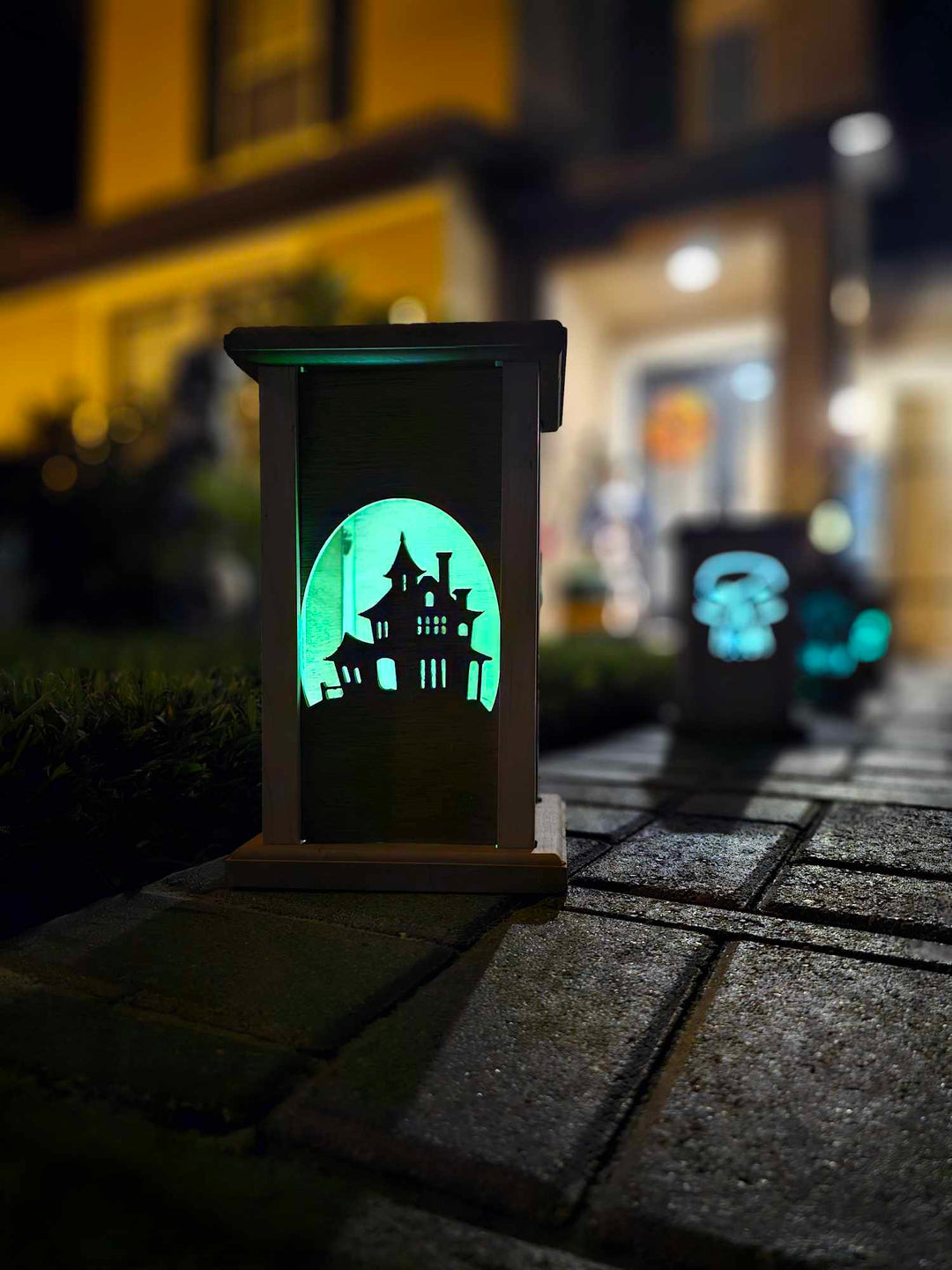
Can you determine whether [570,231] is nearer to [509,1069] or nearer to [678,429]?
[678,429]

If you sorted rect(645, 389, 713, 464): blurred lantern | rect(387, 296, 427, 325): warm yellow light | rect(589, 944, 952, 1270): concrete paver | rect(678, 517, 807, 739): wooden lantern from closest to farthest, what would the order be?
1. rect(589, 944, 952, 1270): concrete paver
2. rect(678, 517, 807, 739): wooden lantern
3. rect(387, 296, 427, 325): warm yellow light
4. rect(645, 389, 713, 464): blurred lantern

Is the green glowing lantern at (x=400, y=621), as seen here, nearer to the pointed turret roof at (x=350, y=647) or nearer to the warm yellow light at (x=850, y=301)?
the pointed turret roof at (x=350, y=647)

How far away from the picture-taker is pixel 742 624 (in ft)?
16.3

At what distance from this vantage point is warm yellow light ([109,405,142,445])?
808 centimetres

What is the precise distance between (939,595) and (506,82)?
8977mm

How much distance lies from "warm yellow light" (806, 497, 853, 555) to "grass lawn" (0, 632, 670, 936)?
7706mm

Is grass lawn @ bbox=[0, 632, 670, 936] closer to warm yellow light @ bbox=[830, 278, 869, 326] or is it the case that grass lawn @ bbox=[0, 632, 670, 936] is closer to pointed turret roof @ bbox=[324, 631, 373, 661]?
pointed turret roof @ bbox=[324, 631, 373, 661]

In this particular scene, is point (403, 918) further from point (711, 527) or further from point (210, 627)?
point (210, 627)

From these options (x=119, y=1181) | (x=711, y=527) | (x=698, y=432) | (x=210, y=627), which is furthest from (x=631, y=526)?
(x=119, y=1181)

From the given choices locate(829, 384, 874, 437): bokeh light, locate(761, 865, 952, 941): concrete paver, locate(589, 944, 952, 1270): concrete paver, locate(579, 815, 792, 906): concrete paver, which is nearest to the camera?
locate(589, 944, 952, 1270): concrete paver

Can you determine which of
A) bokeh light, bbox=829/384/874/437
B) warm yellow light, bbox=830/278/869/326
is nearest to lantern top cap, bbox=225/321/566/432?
bokeh light, bbox=829/384/874/437

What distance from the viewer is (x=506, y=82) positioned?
10547 mm

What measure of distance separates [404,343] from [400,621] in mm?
645

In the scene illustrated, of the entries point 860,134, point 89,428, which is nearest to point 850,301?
point 860,134
